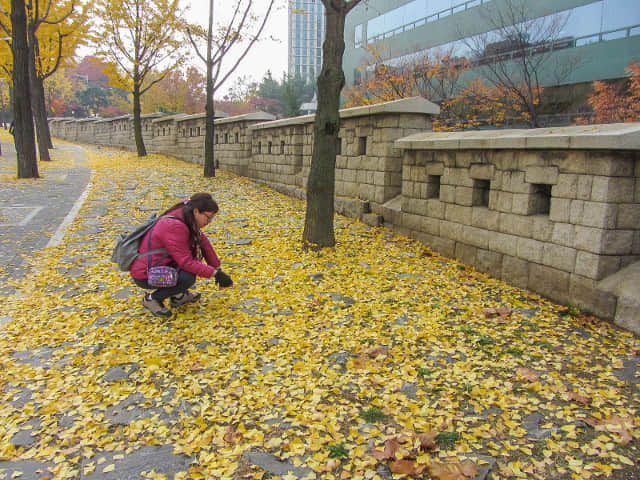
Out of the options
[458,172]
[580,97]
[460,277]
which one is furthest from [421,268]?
[580,97]

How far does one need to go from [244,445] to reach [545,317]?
3.58 m

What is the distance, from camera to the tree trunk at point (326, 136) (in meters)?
6.91

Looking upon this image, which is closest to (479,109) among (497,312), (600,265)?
(600,265)

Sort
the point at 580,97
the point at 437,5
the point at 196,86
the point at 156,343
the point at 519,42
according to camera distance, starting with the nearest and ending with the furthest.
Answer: the point at 156,343
the point at 519,42
the point at 580,97
the point at 437,5
the point at 196,86

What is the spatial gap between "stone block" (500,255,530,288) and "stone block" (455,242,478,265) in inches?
23.3

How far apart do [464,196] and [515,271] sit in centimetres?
143

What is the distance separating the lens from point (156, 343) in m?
4.34

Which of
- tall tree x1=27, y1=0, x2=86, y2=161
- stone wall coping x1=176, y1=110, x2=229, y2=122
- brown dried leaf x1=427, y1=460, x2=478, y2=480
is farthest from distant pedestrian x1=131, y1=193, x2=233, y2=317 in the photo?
tall tree x1=27, y1=0, x2=86, y2=161

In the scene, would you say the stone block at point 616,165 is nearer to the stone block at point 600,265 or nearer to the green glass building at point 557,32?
the stone block at point 600,265

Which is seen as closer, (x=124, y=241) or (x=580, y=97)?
(x=124, y=241)

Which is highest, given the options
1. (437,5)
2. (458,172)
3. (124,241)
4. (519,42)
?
(437,5)

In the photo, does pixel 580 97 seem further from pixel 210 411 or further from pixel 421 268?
pixel 210 411

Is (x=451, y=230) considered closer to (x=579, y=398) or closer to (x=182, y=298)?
(x=579, y=398)

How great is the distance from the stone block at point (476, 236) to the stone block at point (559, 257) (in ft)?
3.33
